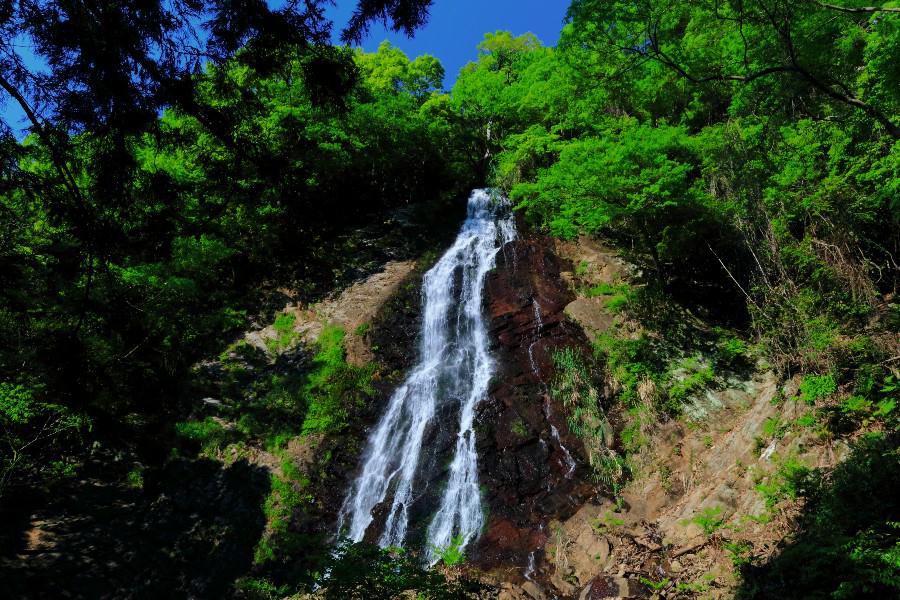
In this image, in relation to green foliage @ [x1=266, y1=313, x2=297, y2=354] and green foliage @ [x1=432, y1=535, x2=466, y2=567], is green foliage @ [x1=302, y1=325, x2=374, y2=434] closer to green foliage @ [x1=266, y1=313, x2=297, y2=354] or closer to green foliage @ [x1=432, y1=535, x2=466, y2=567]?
green foliage @ [x1=266, y1=313, x2=297, y2=354]

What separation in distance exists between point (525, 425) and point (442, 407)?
198cm

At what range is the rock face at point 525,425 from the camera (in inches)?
305

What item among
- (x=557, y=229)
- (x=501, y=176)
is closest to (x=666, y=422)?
(x=557, y=229)

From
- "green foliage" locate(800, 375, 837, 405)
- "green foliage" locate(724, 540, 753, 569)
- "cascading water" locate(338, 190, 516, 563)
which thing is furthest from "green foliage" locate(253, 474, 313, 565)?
"green foliage" locate(800, 375, 837, 405)

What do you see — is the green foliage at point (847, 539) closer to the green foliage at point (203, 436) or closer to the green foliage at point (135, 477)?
the green foliage at point (203, 436)

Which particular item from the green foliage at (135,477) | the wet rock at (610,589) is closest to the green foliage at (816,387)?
the wet rock at (610,589)

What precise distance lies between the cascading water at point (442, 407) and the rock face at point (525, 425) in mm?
337

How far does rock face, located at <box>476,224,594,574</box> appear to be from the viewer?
7.76 m

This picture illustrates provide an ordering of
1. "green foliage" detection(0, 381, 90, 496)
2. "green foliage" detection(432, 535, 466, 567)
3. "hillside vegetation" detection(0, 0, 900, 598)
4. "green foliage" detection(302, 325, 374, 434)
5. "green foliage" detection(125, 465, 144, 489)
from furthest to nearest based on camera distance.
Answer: "green foliage" detection(302, 325, 374, 434)
"green foliage" detection(125, 465, 144, 489)
"green foliage" detection(0, 381, 90, 496)
"green foliage" detection(432, 535, 466, 567)
"hillside vegetation" detection(0, 0, 900, 598)

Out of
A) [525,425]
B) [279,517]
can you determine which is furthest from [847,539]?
[279,517]

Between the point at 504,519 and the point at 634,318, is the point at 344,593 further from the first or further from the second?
the point at 634,318

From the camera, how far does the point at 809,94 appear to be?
7504mm

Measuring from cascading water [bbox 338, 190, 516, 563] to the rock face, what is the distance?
337mm

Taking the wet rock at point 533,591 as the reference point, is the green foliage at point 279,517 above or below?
above
